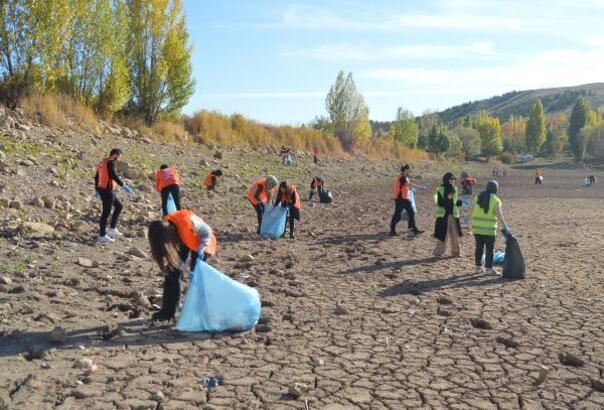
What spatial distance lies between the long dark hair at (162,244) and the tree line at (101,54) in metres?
15.5

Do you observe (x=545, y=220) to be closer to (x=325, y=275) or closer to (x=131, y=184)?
(x=325, y=275)

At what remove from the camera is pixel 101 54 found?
22547 millimetres

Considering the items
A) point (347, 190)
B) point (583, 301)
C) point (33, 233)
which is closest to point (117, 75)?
point (347, 190)

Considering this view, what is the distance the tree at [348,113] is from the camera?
5347 centimetres

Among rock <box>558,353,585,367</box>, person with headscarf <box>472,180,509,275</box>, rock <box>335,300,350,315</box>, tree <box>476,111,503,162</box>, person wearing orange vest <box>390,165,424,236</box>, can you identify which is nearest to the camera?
rock <box>558,353,585,367</box>

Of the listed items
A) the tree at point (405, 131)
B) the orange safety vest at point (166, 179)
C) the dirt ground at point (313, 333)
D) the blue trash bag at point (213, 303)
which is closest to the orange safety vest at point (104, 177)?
the dirt ground at point (313, 333)

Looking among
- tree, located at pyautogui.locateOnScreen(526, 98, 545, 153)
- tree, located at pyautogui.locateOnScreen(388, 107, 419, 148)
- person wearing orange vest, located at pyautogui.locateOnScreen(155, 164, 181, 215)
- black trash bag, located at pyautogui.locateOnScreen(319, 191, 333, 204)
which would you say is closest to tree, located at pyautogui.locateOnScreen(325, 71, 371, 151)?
tree, located at pyautogui.locateOnScreen(388, 107, 419, 148)

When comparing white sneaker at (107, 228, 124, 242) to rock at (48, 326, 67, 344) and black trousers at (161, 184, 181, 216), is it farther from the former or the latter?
rock at (48, 326, 67, 344)

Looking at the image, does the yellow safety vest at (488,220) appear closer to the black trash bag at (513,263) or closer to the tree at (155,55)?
the black trash bag at (513,263)

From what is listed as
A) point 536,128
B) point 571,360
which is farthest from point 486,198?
point 536,128

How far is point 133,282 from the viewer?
25.8 feet

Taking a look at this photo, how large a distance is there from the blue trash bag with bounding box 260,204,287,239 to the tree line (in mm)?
11230

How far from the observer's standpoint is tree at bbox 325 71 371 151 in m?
53.5

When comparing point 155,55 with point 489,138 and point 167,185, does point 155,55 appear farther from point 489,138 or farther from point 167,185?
point 489,138
